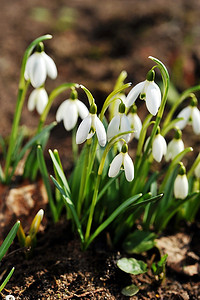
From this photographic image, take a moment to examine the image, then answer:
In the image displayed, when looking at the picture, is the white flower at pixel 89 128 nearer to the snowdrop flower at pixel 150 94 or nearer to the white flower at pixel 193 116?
the snowdrop flower at pixel 150 94

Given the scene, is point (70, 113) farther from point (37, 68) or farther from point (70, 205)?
point (70, 205)

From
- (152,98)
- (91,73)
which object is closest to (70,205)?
(152,98)

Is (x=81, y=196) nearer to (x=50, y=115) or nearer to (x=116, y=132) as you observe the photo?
(x=116, y=132)

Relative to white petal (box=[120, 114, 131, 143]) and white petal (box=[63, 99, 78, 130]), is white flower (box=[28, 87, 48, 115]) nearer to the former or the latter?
white petal (box=[63, 99, 78, 130])

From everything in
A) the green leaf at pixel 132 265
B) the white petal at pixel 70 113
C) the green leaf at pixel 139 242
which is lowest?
the green leaf at pixel 132 265

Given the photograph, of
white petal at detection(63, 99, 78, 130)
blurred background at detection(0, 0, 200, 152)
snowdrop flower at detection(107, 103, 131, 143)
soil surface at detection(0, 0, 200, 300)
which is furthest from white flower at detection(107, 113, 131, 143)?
blurred background at detection(0, 0, 200, 152)

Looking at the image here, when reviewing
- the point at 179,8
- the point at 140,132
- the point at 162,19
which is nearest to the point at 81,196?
the point at 140,132

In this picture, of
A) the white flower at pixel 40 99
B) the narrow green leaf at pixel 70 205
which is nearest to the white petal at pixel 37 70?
the white flower at pixel 40 99

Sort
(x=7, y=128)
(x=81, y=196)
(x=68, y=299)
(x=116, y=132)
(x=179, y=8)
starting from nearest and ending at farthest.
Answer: (x=116, y=132) → (x=68, y=299) → (x=81, y=196) → (x=7, y=128) → (x=179, y=8)
